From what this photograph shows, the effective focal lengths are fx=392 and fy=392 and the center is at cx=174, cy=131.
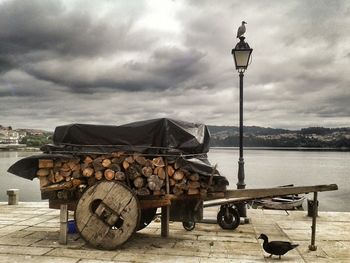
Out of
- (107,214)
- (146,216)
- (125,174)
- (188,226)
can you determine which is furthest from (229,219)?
(107,214)

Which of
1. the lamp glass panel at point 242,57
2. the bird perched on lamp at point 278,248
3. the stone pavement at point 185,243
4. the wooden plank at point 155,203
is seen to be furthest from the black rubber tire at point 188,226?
the lamp glass panel at point 242,57

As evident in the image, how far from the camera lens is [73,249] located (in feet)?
24.4

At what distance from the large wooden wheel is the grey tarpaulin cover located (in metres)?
0.81

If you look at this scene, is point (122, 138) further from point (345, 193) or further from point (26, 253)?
point (345, 193)

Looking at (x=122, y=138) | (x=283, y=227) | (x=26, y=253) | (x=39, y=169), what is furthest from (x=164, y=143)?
(x=283, y=227)

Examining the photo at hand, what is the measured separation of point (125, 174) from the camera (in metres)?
7.59

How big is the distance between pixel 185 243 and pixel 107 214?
175cm

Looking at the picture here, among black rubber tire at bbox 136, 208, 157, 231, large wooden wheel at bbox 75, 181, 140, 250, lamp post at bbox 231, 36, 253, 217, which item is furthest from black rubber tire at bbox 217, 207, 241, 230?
large wooden wheel at bbox 75, 181, 140, 250

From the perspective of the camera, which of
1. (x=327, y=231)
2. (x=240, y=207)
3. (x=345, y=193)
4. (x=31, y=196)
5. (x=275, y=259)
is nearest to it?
(x=275, y=259)

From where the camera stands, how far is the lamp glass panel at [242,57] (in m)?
10.5

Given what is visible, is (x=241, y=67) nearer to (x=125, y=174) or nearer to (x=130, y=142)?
(x=130, y=142)

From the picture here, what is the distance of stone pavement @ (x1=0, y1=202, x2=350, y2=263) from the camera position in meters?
6.93

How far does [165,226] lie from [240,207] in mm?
2689

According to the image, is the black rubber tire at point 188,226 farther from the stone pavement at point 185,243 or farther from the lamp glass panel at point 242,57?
the lamp glass panel at point 242,57
